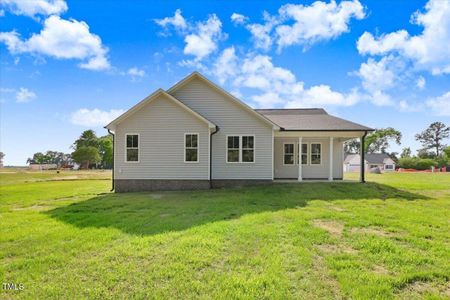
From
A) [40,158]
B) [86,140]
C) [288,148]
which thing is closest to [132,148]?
[288,148]

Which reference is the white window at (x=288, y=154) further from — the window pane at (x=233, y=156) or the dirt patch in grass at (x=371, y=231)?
the dirt patch in grass at (x=371, y=231)

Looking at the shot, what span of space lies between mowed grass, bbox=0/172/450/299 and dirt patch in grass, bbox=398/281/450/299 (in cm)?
2

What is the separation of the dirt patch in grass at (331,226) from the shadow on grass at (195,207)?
1.93m

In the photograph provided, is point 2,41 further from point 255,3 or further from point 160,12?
point 255,3

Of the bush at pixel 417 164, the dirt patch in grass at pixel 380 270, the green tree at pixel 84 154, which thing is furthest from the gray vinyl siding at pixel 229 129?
the green tree at pixel 84 154

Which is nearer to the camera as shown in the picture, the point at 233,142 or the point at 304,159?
the point at 233,142

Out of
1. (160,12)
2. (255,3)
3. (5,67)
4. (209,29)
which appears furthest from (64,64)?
(255,3)

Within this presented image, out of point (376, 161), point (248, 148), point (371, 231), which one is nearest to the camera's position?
point (371, 231)

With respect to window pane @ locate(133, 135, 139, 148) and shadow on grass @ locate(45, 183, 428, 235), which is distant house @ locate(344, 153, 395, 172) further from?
window pane @ locate(133, 135, 139, 148)

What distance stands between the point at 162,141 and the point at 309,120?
9.44m

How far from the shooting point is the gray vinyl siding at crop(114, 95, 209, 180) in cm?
1391

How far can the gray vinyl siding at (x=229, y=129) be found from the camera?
14.5m

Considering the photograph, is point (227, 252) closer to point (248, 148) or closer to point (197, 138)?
point (197, 138)

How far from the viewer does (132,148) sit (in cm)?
1409
